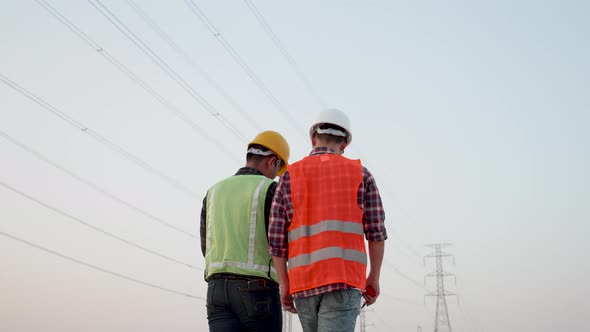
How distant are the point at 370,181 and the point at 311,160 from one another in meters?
0.44

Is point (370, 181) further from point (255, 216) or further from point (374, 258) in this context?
point (255, 216)

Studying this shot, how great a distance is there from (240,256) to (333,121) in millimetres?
1205

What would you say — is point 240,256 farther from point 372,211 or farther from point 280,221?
point 372,211

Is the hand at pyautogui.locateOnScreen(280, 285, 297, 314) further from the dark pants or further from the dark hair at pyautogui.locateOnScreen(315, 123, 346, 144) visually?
the dark hair at pyautogui.locateOnScreen(315, 123, 346, 144)

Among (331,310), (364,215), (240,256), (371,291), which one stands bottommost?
(331,310)

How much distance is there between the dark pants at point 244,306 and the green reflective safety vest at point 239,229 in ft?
0.31

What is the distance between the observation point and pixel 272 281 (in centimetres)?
481

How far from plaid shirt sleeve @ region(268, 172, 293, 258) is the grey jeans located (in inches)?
15.0

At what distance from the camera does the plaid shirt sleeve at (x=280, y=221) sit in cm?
450

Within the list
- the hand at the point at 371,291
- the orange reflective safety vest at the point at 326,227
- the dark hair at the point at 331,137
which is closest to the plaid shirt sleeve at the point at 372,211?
the orange reflective safety vest at the point at 326,227

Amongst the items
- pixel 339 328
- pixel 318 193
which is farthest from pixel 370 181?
pixel 339 328

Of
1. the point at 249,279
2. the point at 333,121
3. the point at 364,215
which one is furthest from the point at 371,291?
the point at 333,121

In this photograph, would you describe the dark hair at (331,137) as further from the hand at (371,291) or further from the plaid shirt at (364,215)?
the hand at (371,291)

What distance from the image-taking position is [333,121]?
480 centimetres
